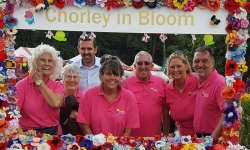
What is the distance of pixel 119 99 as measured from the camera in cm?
461

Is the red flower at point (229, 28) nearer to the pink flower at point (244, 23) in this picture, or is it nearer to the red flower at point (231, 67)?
the pink flower at point (244, 23)

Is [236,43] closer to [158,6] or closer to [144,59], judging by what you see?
[158,6]

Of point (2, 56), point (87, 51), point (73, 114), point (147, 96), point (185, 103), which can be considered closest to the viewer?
point (2, 56)

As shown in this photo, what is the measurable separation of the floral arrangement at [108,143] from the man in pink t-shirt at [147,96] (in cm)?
86

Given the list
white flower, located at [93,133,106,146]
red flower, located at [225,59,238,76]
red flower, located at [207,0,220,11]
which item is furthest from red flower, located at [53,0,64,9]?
red flower, located at [225,59,238,76]

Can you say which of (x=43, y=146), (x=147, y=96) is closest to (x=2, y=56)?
(x=43, y=146)

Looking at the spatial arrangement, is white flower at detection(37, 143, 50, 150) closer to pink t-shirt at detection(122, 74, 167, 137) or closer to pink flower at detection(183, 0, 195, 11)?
pink t-shirt at detection(122, 74, 167, 137)

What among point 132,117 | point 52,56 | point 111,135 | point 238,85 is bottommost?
point 111,135

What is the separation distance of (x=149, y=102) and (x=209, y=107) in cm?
81

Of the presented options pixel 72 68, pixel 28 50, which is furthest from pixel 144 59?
pixel 28 50

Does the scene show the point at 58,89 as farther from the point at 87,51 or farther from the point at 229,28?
the point at 229,28

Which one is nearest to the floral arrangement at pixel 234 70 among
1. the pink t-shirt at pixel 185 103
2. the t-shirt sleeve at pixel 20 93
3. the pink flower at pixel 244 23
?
the pink flower at pixel 244 23

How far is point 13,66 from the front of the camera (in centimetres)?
423

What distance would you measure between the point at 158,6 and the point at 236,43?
A: 2.93 ft
